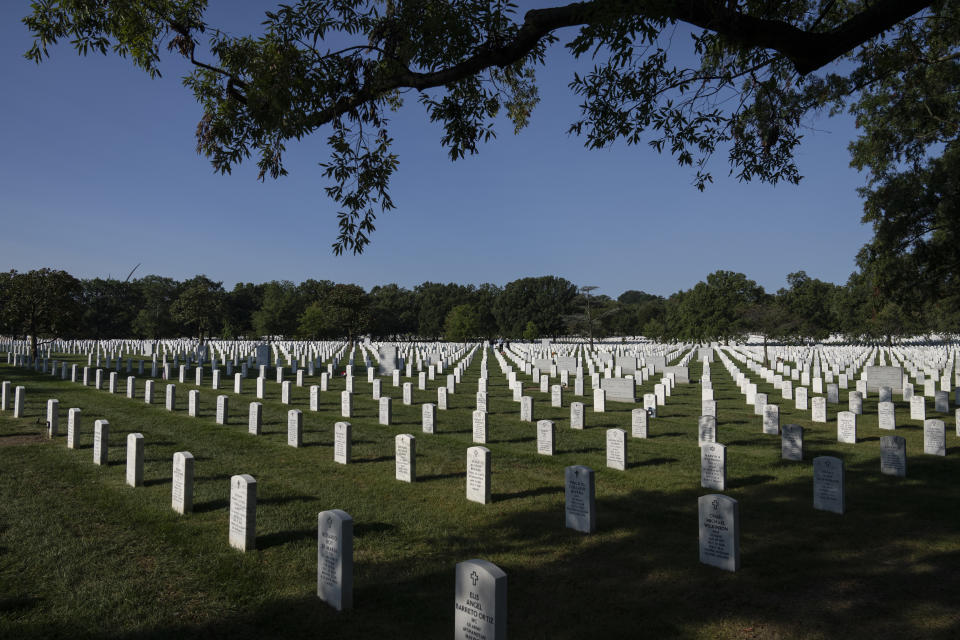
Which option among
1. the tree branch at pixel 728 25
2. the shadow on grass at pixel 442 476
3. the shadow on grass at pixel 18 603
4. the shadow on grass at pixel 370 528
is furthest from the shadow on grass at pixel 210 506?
the tree branch at pixel 728 25

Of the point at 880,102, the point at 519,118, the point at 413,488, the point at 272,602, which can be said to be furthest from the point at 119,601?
the point at 880,102

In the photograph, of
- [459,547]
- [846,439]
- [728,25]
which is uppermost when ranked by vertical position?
[728,25]

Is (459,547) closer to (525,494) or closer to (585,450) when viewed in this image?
(525,494)

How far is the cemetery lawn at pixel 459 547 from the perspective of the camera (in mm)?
4730

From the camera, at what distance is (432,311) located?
105688 mm

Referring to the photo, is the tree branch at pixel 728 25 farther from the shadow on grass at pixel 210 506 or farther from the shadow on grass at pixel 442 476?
the shadow on grass at pixel 210 506

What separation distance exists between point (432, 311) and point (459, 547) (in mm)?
99770

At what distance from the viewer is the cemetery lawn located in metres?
4.73

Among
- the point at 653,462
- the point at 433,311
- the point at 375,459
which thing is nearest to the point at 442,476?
the point at 375,459

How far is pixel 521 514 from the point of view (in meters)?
7.62

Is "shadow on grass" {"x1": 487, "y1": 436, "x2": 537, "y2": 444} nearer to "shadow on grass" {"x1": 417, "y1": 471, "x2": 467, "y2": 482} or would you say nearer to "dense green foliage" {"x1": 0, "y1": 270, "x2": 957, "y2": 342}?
"shadow on grass" {"x1": 417, "y1": 471, "x2": 467, "y2": 482}

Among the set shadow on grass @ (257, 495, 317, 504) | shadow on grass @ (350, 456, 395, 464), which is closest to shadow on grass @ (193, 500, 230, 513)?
shadow on grass @ (257, 495, 317, 504)

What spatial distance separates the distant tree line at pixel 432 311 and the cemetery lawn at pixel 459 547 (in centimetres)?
1063

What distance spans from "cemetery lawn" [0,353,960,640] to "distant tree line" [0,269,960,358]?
34.9ft
